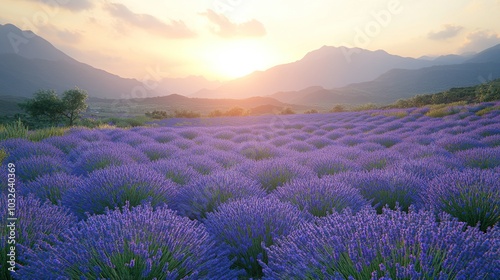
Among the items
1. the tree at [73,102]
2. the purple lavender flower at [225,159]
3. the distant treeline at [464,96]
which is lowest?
the purple lavender flower at [225,159]

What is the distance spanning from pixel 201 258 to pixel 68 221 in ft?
4.12

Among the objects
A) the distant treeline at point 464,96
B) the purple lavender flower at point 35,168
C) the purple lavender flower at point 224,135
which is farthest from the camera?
the distant treeline at point 464,96

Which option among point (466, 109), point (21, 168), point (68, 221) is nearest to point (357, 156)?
point (68, 221)

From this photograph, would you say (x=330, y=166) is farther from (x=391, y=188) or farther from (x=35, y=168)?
(x=35, y=168)

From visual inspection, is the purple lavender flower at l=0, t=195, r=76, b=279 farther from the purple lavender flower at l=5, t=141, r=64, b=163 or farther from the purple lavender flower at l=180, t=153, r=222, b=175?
the purple lavender flower at l=5, t=141, r=64, b=163

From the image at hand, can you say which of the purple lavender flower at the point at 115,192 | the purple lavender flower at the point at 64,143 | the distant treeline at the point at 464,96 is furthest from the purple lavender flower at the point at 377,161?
the distant treeline at the point at 464,96

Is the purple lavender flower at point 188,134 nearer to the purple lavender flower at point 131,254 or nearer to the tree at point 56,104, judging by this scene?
the purple lavender flower at point 131,254

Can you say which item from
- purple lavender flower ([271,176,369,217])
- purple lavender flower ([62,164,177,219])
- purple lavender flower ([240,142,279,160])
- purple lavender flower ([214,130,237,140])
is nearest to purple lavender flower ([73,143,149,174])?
purple lavender flower ([62,164,177,219])

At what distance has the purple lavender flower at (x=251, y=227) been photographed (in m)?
1.96

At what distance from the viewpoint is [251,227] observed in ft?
6.56

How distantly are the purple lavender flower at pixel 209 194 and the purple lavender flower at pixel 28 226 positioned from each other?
3.41 feet

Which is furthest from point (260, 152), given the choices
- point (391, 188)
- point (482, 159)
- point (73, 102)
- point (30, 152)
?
point (73, 102)

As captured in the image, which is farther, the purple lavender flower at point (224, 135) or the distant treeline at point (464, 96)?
the distant treeline at point (464, 96)

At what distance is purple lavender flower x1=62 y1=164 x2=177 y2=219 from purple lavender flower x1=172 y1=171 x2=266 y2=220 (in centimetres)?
17
